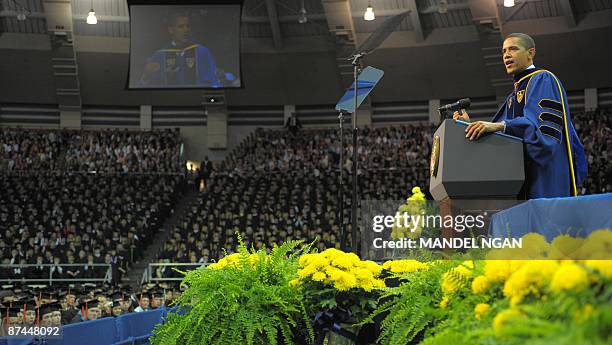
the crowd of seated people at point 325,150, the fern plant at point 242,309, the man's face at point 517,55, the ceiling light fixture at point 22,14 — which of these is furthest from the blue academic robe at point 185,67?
the fern plant at point 242,309

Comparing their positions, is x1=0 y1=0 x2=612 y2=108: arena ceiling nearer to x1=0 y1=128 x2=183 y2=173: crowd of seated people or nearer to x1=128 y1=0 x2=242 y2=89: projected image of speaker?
x1=0 y1=128 x2=183 y2=173: crowd of seated people

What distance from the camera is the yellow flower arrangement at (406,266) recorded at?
345 centimetres

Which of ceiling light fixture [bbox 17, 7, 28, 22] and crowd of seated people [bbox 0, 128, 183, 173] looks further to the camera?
crowd of seated people [bbox 0, 128, 183, 173]

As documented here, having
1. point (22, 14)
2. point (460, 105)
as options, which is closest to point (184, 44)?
point (22, 14)

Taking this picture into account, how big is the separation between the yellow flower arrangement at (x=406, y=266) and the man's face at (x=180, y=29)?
21.4 m

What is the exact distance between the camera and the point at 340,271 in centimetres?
359

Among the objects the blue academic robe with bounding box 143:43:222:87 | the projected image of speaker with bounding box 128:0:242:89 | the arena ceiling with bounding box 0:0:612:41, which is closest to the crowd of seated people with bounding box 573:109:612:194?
the arena ceiling with bounding box 0:0:612:41

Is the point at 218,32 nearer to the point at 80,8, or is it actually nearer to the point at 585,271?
the point at 80,8

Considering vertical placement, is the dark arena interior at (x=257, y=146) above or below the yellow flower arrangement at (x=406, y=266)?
above

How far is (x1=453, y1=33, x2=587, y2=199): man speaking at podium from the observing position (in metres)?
3.84

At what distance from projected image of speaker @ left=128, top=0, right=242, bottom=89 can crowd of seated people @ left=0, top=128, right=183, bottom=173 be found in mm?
3923

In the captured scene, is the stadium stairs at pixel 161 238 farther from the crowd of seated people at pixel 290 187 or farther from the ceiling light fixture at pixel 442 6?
the ceiling light fixture at pixel 442 6

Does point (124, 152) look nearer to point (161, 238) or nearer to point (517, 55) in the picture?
point (161, 238)

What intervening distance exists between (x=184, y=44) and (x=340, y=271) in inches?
842
